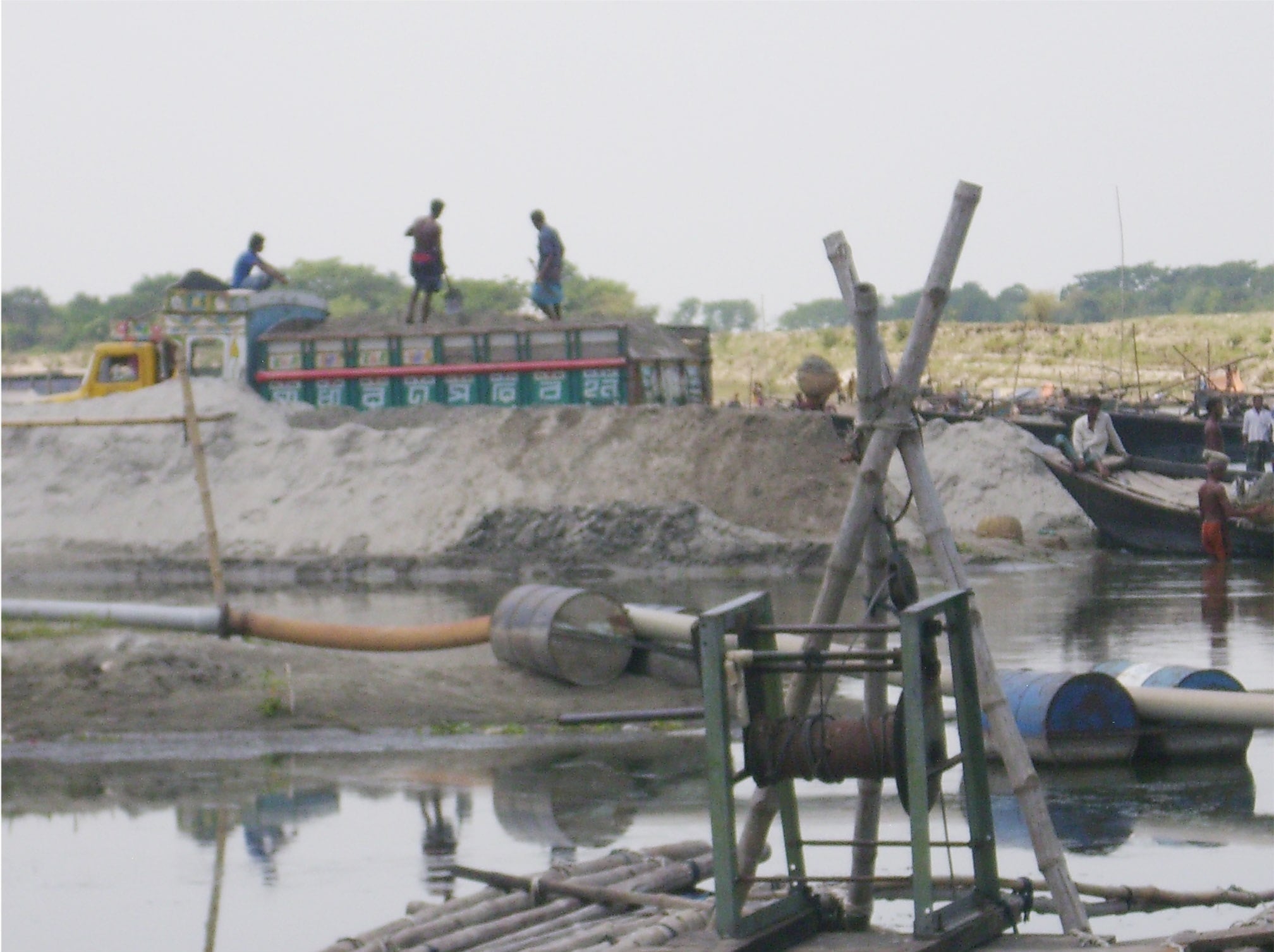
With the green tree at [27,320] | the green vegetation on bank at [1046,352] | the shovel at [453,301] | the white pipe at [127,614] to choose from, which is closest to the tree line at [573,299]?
the green tree at [27,320]

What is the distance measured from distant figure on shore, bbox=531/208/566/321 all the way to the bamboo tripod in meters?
24.9

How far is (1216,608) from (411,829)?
1158 centimetres

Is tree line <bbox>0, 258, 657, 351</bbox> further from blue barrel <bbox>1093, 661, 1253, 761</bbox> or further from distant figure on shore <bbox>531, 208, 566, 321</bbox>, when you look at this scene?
blue barrel <bbox>1093, 661, 1253, 761</bbox>

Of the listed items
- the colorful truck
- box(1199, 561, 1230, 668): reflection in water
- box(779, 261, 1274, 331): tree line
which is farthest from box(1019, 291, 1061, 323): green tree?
box(1199, 561, 1230, 668): reflection in water

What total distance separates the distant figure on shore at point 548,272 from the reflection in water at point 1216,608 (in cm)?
1218

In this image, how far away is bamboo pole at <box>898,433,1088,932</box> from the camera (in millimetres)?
6277

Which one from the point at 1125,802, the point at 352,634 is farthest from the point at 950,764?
the point at 352,634

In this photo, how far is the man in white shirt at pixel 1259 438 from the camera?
29328 millimetres

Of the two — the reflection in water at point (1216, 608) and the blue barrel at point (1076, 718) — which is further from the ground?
the blue barrel at point (1076, 718)

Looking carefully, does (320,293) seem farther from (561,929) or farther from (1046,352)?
(561,929)

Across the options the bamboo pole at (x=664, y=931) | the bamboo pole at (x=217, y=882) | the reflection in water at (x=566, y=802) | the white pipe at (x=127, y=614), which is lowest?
the reflection in water at (x=566, y=802)

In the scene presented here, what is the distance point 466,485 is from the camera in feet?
98.8

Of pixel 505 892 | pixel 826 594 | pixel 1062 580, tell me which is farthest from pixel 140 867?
pixel 1062 580

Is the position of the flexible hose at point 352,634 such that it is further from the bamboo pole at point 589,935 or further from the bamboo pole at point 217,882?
the bamboo pole at point 589,935
